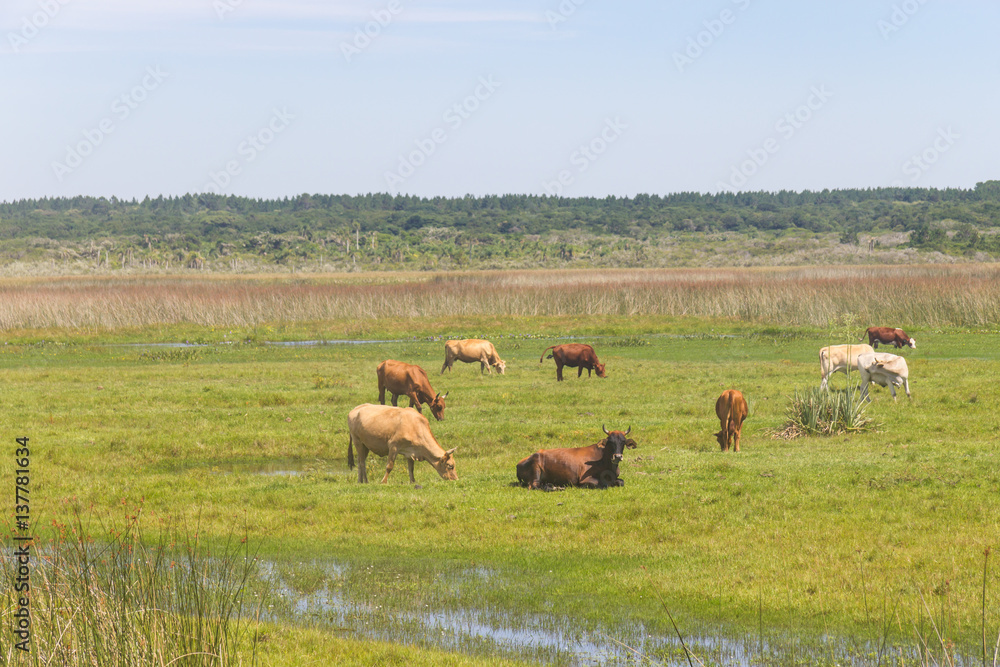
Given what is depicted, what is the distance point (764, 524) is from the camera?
13.0 metres

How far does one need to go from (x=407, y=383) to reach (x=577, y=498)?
32.0 feet

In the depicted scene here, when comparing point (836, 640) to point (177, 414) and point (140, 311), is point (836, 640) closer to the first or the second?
point (177, 414)

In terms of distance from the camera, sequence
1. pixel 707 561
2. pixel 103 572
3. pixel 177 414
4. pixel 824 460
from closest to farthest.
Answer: pixel 103 572 < pixel 707 561 < pixel 824 460 < pixel 177 414

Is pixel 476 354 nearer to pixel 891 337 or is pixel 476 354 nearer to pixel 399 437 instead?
pixel 399 437

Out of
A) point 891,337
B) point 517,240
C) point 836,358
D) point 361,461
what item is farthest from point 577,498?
point 517,240

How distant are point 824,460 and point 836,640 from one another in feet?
24.2

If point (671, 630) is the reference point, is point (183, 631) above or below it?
above

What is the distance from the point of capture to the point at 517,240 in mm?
159125

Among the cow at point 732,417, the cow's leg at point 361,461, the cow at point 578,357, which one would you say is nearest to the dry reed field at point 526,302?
the cow at point 578,357

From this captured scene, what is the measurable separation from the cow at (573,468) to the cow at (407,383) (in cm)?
760

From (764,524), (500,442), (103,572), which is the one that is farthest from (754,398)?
(103,572)

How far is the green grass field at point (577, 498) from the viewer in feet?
34.0

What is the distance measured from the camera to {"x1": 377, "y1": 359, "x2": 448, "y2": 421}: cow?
76.5 ft

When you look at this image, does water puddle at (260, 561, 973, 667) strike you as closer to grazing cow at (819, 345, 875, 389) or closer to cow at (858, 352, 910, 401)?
cow at (858, 352, 910, 401)
